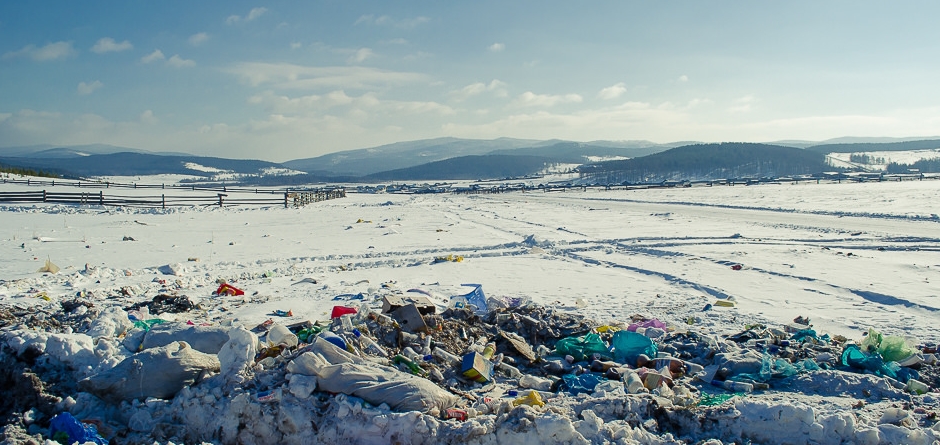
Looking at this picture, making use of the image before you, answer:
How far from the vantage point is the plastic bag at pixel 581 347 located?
6707 mm

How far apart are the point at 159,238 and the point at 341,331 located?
16582 millimetres

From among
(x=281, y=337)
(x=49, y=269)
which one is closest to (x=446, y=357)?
(x=281, y=337)

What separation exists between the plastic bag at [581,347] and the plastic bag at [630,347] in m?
0.15

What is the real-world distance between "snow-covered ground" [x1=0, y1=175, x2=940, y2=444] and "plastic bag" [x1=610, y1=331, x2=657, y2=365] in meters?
0.85

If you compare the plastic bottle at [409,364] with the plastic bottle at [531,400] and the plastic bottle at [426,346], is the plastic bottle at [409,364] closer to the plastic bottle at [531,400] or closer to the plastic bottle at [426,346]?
the plastic bottle at [426,346]

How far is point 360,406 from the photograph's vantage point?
482 cm

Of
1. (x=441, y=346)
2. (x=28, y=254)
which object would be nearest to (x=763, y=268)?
(x=441, y=346)

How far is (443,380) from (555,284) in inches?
249

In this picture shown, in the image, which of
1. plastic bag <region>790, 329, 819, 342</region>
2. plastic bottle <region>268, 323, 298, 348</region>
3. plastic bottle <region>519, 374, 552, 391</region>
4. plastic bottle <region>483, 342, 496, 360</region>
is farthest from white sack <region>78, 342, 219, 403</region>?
plastic bag <region>790, 329, 819, 342</region>

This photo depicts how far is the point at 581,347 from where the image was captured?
6.81 metres

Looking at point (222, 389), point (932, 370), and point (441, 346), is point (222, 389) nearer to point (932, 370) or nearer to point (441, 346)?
point (441, 346)

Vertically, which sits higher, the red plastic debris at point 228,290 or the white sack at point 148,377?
the white sack at point 148,377

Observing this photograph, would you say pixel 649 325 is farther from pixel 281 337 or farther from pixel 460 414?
pixel 281 337

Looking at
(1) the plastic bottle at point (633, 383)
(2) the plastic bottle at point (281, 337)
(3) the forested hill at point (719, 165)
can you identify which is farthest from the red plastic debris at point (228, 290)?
(3) the forested hill at point (719, 165)
